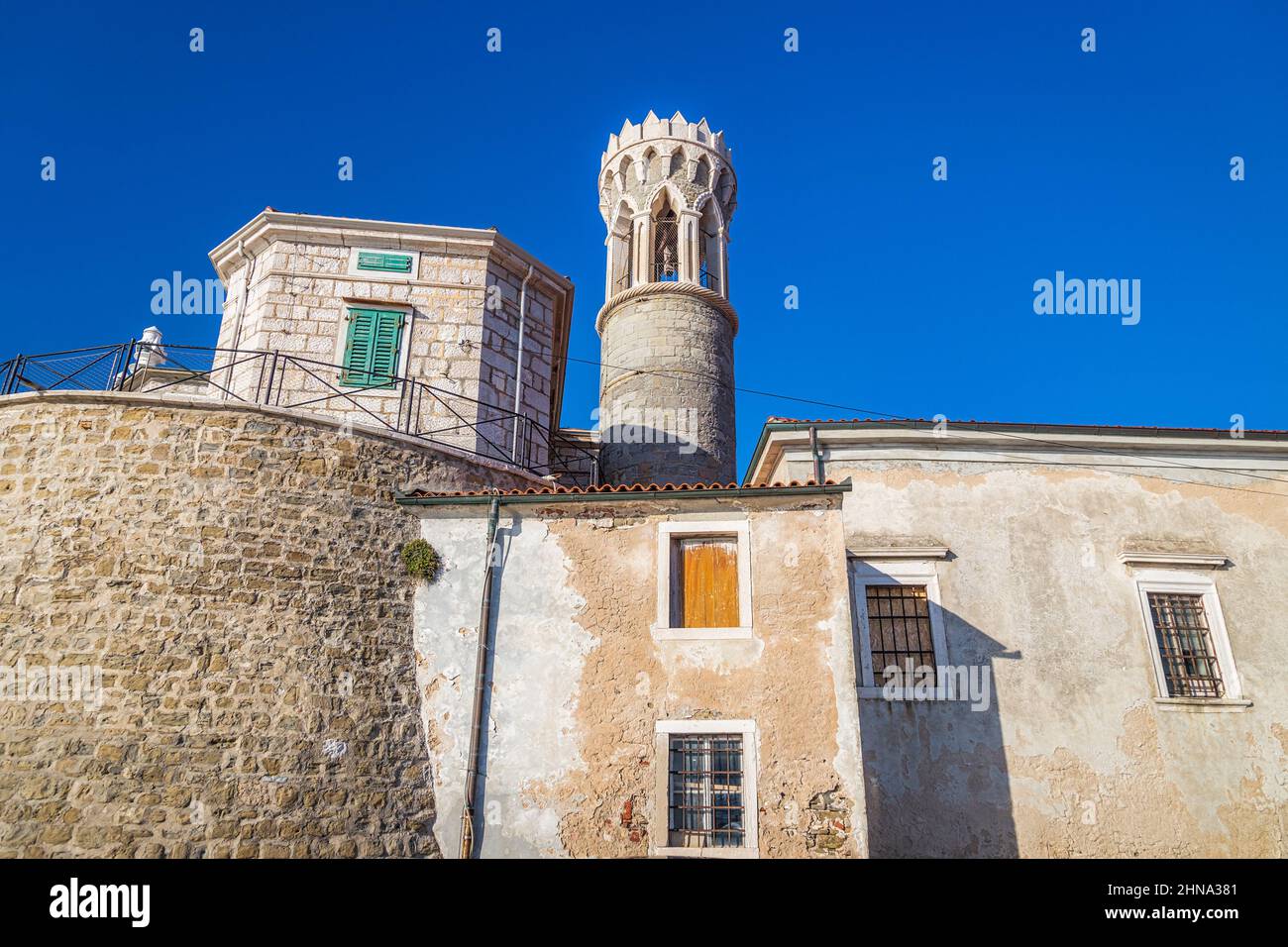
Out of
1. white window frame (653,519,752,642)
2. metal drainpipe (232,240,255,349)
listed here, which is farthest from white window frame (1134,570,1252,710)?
metal drainpipe (232,240,255,349)

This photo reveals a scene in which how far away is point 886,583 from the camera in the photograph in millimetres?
13430

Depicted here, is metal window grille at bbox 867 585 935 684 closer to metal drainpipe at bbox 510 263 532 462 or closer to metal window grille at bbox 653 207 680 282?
metal drainpipe at bbox 510 263 532 462

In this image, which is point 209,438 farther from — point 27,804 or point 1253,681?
point 1253,681

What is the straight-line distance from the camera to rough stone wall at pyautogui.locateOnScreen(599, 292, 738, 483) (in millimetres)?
20703

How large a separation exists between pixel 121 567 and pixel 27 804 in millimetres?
2772

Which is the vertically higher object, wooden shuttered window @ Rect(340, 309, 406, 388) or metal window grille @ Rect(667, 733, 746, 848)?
wooden shuttered window @ Rect(340, 309, 406, 388)

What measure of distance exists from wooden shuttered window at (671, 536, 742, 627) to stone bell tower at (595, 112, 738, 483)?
847cm

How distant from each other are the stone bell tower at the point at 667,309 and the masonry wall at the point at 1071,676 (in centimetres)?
696

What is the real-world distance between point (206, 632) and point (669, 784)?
5809mm

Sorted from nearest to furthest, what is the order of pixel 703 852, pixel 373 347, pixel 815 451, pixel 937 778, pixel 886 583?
1. pixel 703 852
2. pixel 937 778
3. pixel 886 583
4. pixel 815 451
5. pixel 373 347

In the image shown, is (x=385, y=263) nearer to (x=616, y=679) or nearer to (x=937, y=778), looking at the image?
(x=616, y=679)

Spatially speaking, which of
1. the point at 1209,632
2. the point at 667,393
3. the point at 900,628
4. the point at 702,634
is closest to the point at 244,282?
the point at 667,393

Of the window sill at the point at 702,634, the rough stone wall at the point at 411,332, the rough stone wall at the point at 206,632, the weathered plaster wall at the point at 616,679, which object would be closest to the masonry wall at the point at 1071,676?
the weathered plaster wall at the point at 616,679

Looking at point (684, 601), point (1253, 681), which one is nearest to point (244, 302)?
point (684, 601)
